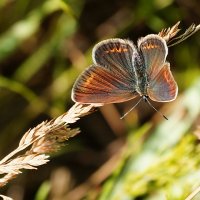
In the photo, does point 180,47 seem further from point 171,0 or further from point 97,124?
point 97,124

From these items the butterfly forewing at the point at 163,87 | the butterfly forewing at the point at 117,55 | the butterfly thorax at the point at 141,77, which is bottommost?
the butterfly forewing at the point at 163,87

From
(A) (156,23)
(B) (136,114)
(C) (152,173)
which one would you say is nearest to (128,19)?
(A) (156,23)

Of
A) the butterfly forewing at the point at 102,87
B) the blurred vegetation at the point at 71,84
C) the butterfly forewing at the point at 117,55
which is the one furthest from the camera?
the blurred vegetation at the point at 71,84

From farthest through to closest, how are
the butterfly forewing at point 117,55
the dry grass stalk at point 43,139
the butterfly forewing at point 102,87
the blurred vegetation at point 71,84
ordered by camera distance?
the blurred vegetation at point 71,84 < the butterfly forewing at point 117,55 < the butterfly forewing at point 102,87 < the dry grass stalk at point 43,139

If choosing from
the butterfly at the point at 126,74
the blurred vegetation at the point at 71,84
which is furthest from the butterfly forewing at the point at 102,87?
the blurred vegetation at the point at 71,84

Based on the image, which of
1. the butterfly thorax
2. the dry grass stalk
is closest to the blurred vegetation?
the butterfly thorax

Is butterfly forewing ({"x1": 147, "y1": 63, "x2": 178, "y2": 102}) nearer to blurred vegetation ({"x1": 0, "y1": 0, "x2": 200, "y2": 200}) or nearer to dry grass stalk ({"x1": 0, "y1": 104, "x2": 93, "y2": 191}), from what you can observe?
dry grass stalk ({"x1": 0, "y1": 104, "x2": 93, "y2": 191})

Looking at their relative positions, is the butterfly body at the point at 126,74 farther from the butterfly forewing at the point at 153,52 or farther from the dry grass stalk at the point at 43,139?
the dry grass stalk at the point at 43,139

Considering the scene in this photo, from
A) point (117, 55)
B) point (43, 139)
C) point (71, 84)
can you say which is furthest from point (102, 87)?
point (71, 84)
